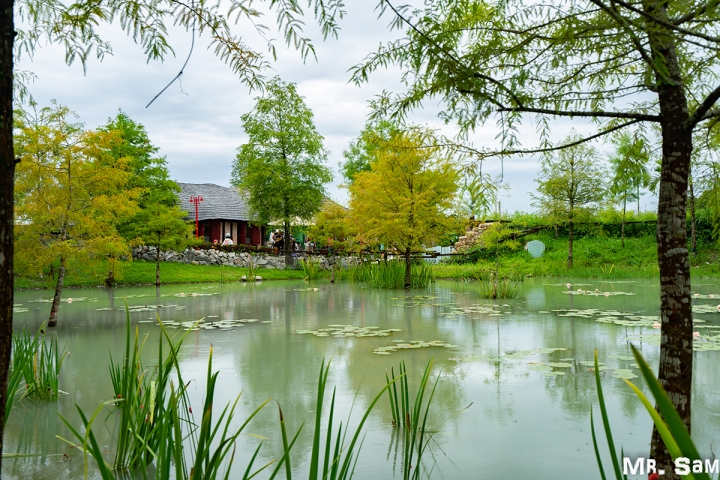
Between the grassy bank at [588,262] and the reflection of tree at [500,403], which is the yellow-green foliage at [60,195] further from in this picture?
the grassy bank at [588,262]

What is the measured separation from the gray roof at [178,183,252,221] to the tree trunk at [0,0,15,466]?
27.7 meters

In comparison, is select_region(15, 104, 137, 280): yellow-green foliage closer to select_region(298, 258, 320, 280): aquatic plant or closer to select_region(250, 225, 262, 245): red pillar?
select_region(298, 258, 320, 280): aquatic plant

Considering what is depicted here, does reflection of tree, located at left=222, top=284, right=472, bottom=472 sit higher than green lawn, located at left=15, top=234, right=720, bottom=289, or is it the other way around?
green lawn, located at left=15, top=234, right=720, bottom=289

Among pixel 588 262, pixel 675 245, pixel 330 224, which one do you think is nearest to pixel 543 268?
pixel 588 262

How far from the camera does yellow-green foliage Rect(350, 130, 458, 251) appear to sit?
554 inches

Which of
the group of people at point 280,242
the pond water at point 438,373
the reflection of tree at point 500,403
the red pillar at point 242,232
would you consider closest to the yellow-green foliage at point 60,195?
the pond water at point 438,373

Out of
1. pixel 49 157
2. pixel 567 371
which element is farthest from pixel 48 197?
pixel 567 371

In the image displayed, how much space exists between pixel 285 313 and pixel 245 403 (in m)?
5.86

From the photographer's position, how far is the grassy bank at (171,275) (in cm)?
1711

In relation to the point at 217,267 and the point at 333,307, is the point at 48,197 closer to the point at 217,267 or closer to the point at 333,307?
the point at 333,307

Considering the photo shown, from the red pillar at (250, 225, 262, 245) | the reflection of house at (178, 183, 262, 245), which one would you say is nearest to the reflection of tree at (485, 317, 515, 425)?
the reflection of house at (178, 183, 262, 245)

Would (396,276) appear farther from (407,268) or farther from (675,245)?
(675,245)

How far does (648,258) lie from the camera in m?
21.2

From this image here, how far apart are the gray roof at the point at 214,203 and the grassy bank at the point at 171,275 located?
7310 millimetres
